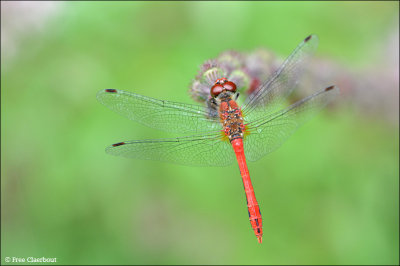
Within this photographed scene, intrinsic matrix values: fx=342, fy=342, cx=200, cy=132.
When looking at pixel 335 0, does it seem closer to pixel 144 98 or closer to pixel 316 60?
pixel 316 60

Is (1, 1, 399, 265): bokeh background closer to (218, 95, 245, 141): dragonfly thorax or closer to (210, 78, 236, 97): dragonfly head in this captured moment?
(218, 95, 245, 141): dragonfly thorax

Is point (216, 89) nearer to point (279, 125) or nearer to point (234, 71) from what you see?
point (234, 71)

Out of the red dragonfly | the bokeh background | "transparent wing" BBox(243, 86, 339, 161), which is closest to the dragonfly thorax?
the red dragonfly

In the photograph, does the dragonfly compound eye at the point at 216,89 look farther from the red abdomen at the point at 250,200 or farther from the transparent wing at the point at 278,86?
the red abdomen at the point at 250,200

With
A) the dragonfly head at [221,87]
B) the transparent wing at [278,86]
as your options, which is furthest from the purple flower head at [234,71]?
the transparent wing at [278,86]

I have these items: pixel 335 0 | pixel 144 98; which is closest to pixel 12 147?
pixel 144 98

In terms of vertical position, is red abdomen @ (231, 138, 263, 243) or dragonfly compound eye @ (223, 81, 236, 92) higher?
dragonfly compound eye @ (223, 81, 236, 92)
